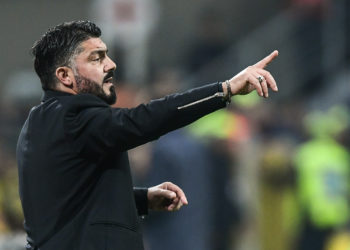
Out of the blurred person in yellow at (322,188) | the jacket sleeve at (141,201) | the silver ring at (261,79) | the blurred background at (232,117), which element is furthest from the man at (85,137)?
the blurred person in yellow at (322,188)

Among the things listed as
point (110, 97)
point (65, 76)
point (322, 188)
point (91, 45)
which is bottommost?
point (322, 188)

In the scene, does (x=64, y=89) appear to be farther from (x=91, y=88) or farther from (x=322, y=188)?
(x=322, y=188)

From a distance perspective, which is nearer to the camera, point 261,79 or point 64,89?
point 261,79

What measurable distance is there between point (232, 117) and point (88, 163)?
7.94 meters

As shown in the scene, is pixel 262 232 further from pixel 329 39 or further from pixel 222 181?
pixel 329 39

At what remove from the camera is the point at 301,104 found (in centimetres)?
1594

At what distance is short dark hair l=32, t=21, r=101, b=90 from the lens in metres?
5.90

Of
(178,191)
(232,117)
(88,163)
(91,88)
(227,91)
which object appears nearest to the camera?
(227,91)

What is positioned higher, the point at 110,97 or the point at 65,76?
the point at 65,76

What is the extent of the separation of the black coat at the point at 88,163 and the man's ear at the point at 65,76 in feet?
0.20

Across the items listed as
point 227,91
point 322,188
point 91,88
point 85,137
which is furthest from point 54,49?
point 322,188

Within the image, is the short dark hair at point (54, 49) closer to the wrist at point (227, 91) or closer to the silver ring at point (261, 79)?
the wrist at point (227, 91)

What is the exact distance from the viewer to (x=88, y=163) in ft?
19.0

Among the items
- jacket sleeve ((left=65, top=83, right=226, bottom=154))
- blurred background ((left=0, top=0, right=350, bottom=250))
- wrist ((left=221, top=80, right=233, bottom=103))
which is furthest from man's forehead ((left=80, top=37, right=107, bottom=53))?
blurred background ((left=0, top=0, right=350, bottom=250))
